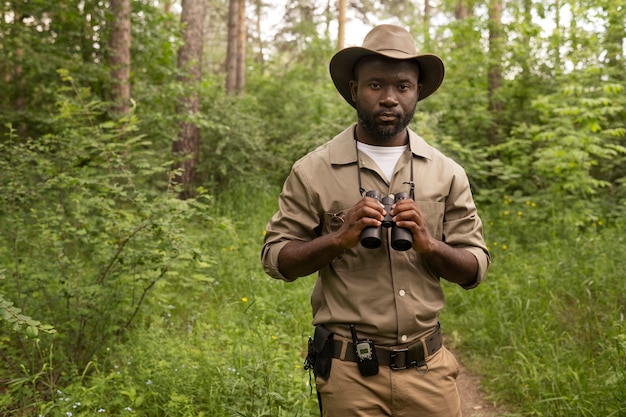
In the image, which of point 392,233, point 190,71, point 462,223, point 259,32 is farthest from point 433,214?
point 259,32

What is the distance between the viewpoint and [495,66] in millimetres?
10906

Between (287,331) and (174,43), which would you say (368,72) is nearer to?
(287,331)

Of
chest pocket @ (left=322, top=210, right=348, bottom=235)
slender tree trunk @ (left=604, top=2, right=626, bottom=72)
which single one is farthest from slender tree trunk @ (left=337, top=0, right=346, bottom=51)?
chest pocket @ (left=322, top=210, right=348, bottom=235)

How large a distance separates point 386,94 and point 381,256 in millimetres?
646

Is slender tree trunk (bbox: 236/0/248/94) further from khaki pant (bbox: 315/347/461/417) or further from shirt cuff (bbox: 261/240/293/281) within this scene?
khaki pant (bbox: 315/347/461/417)

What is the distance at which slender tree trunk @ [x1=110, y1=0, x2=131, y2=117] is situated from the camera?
8359mm

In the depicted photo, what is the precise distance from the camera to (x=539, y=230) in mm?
7590

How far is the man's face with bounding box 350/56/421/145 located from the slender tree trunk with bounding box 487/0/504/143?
8837 mm

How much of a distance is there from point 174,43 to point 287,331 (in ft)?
20.0

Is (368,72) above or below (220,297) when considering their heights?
above

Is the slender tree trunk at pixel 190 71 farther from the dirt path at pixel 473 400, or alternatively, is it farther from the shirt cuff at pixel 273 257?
the shirt cuff at pixel 273 257

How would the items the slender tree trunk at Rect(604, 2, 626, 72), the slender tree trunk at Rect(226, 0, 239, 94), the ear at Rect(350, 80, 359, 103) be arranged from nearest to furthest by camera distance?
the ear at Rect(350, 80, 359, 103)
the slender tree trunk at Rect(604, 2, 626, 72)
the slender tree trunk at Rect(226, 0, 239, 94)

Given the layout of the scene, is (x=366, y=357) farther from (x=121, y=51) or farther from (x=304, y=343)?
(x=121, y=51)

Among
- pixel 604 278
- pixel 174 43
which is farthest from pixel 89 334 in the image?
pixel 174 43
